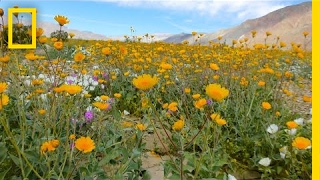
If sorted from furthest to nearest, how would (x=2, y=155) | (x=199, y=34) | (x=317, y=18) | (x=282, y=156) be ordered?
1. (x=199, y=34)
2. (x=282, y=156)
3. (x=2, y=155)
4. (x=317, y=18)

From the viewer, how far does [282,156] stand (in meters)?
1.89

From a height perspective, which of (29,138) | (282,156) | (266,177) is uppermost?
(29,138)

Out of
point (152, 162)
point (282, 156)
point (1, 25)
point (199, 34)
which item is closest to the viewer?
point (1, 25)

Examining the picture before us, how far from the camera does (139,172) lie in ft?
4.91

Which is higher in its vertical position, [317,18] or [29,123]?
[317,18]

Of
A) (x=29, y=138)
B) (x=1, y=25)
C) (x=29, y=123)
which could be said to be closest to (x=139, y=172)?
(x=29, y=138)

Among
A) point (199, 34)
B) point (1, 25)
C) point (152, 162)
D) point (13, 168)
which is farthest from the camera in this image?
point (199, 34)

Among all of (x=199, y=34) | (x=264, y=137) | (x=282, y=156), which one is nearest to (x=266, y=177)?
(x=282, y=156)

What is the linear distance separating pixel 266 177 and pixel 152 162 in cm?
58

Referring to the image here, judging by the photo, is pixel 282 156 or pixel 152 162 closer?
pixel 282 156

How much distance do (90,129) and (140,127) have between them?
1.69 ft

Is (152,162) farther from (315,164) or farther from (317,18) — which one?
(317,18)

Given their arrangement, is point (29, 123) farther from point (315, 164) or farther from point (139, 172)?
point (315, 164)

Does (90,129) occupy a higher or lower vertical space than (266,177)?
higher
